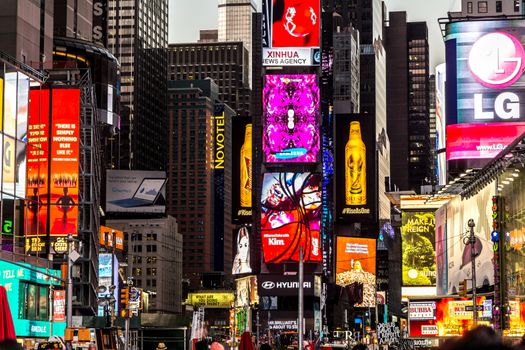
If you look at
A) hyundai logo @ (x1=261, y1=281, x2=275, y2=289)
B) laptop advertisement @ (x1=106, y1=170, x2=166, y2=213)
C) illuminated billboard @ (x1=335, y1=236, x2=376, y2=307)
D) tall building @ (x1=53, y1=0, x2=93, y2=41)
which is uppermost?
tall building @ (x1=53, y1=0, x2=93, y2=41)

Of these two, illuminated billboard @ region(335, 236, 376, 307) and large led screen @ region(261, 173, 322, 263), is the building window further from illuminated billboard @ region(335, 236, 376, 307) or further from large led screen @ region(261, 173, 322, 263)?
illuminated billboard @ region(335, 236, 376, 307)

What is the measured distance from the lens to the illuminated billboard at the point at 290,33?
448 feet

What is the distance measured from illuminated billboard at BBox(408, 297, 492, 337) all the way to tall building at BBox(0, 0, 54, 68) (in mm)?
29483

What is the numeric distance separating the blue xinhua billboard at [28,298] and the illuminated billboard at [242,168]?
9565cm

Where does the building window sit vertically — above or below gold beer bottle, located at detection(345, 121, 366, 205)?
above

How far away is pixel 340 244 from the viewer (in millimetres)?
163250

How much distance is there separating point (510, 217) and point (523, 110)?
19675 mm

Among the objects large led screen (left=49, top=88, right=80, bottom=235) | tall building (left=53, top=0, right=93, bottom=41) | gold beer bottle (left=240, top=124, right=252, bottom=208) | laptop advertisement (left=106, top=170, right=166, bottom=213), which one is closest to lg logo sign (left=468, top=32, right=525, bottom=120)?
large led screen (left=49, top=88, right=80, bottom=235)

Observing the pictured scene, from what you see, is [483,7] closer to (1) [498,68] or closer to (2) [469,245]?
(1) [498,68]

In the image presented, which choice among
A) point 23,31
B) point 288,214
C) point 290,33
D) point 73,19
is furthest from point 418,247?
point 73,19

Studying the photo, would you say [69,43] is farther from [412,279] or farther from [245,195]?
[412,279]

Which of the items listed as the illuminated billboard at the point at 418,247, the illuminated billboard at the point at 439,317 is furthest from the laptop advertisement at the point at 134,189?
the illuminated billboard at the point at 439,317

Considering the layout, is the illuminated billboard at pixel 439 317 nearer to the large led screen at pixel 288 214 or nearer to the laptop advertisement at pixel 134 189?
the large led screen at pixel 288 214

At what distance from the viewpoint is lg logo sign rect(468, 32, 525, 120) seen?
79625 mm
